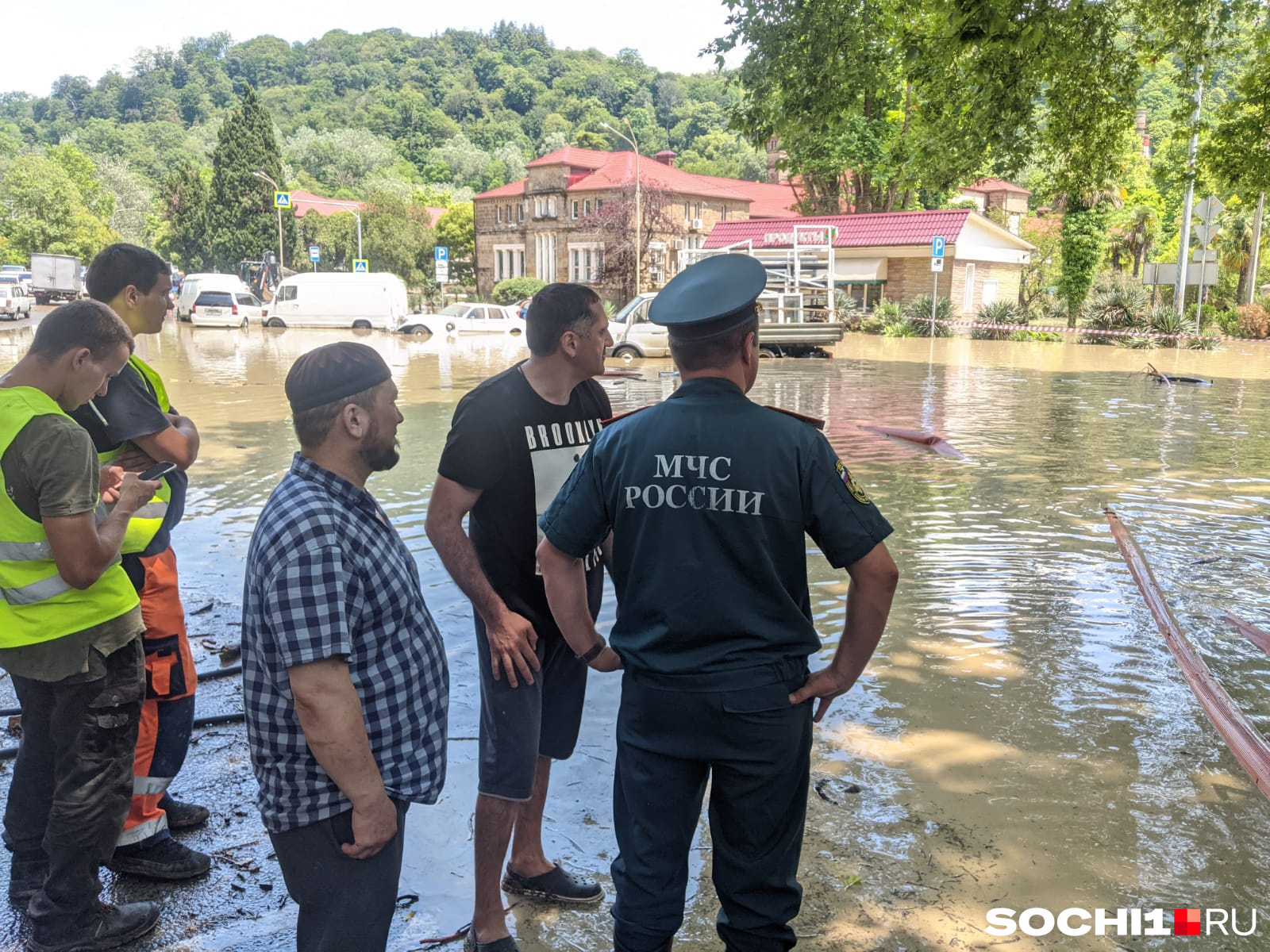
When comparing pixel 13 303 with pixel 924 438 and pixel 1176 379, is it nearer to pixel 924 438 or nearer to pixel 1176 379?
pixel 924 438

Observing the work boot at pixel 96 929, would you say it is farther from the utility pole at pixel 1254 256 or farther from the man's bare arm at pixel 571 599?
the utility pole at pixel 1254 256

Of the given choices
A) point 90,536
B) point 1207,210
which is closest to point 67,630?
point 90,536

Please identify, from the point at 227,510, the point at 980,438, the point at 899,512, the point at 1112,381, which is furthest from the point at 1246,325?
the point at 227,510

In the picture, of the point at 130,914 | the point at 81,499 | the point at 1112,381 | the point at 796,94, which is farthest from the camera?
the point at 1112,381

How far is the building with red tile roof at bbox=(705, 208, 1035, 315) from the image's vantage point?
40.2m

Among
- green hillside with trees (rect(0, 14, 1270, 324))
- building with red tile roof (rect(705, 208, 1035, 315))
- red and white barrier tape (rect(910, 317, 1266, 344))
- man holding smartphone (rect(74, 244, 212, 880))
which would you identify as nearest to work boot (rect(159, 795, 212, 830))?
man holding smartphone (rect(74, 244, 212, 880))

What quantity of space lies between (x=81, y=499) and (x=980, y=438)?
12.2 meters

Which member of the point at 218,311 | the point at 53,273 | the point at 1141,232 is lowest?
the point at 218,311

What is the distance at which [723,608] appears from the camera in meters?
2.43

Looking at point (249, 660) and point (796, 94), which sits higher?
point (796, 94)

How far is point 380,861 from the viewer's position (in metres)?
2.34

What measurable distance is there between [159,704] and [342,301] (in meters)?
38.2

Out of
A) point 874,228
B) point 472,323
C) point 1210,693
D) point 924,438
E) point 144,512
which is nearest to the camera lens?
point 144,512

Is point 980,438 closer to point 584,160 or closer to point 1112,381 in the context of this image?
point 1112,381
